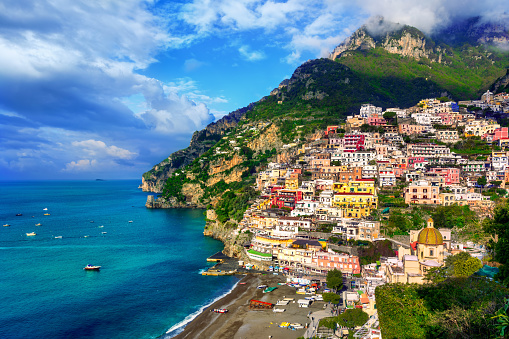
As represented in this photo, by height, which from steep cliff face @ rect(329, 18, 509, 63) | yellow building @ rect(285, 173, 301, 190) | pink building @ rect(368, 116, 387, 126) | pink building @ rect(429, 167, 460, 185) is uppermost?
steep cliff face @ rect(329, 18, 509, 63)

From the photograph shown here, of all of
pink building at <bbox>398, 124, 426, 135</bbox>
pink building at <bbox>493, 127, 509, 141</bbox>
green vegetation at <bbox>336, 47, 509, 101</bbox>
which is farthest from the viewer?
green vegetation at <bbox>336, 47, 509, 101</bbox>

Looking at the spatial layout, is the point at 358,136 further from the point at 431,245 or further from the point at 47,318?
the point at 47,318

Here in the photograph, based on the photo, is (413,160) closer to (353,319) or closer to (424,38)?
(353,319)

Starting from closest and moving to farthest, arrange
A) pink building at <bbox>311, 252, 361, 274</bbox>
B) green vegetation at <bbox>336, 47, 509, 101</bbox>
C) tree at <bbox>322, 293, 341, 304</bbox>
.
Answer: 1. tree at <bbox>322, 293, 341, 304</bbox>
2. pink building at <bbox>311, 252, 361, 274</bbox>
3. green vegetation at <bbox>336, 47, 509, 101</bbox>

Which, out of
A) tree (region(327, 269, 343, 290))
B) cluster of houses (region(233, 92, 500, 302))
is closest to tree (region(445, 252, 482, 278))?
cluster of houses (region(233, 92, 500, 302))

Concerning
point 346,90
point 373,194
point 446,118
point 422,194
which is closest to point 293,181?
point 373,194

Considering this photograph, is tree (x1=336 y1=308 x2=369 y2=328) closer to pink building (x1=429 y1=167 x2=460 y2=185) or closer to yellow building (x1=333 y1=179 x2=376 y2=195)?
yellow building (x1=333 y1=179 x2=376 y2=195)
